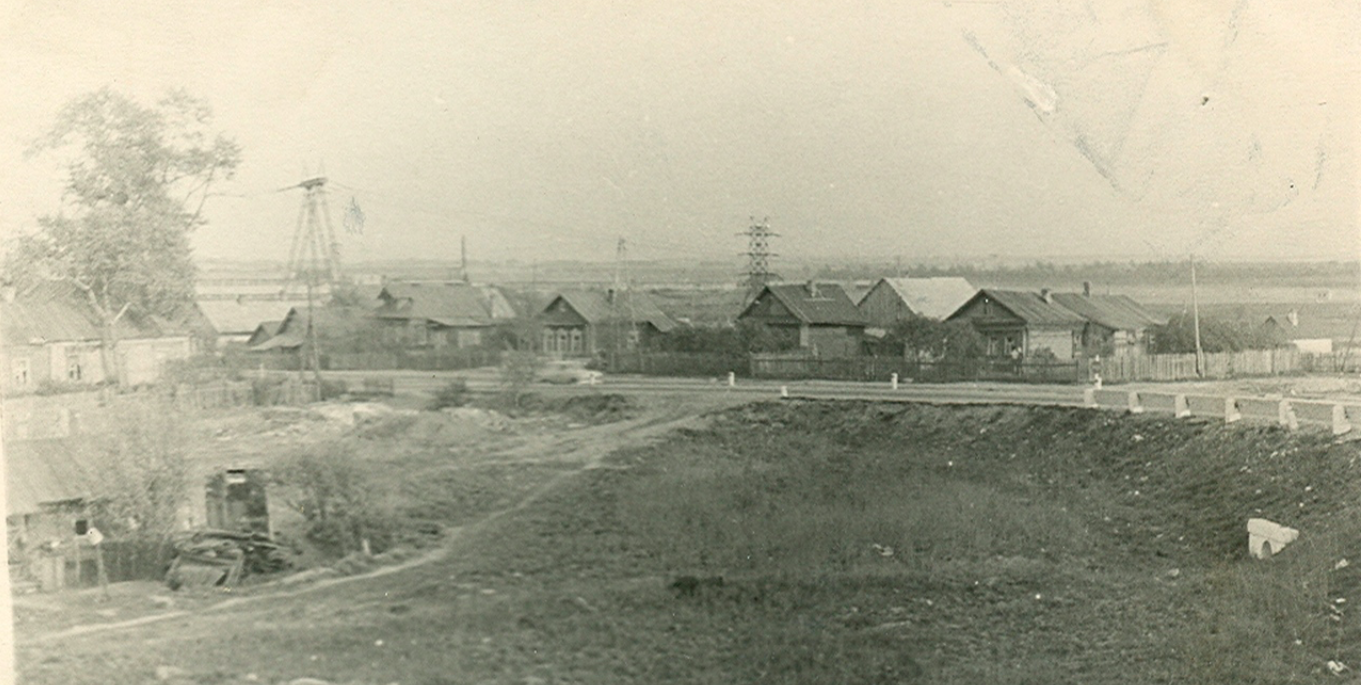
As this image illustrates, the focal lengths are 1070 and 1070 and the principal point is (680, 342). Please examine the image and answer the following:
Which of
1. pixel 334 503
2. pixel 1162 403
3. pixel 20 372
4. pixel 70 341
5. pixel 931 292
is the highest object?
pixel 931 292

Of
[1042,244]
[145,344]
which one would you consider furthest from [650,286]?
[145,344]

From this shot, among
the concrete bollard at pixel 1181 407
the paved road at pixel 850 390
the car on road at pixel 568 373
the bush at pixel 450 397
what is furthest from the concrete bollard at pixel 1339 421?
the bush at pixel 450 397

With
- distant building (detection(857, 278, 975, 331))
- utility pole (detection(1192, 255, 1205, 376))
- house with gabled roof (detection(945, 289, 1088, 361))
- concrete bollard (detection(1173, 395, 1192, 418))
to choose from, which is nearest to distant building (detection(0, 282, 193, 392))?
distant building (detection(857, 278, 975, 331))

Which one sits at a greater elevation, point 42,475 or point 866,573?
point 42,475

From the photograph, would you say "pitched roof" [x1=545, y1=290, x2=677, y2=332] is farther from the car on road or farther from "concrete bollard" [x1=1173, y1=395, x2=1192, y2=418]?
"concrete bollard" [x1=1173, y1=395, x2=1192, y2=418]

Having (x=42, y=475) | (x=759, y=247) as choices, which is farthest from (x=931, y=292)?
(x=42, y=475)

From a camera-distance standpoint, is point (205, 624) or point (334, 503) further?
point (334, 503)

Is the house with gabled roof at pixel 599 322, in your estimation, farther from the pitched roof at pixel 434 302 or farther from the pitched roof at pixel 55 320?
the pitched roof at pixel 55 320

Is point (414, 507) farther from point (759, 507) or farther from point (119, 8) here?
point (119, 8)

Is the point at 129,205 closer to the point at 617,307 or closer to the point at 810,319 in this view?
the point at 617,307
